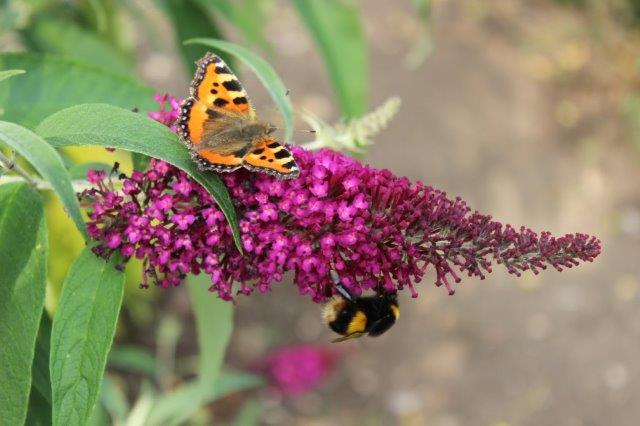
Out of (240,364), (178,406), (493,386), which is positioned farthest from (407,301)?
(178,406)

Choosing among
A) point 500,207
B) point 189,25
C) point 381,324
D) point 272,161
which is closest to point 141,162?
point 272,161

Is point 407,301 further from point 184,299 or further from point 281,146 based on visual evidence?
point 281,146

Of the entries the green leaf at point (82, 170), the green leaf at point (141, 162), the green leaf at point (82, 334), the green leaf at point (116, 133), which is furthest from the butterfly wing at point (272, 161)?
the green leaf at point (82, 170)

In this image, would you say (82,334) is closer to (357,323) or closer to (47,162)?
(47,162)

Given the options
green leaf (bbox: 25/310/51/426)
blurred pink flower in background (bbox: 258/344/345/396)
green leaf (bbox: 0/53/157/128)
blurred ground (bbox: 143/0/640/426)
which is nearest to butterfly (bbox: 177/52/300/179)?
green leaf (bbox: 0/53/157/128)

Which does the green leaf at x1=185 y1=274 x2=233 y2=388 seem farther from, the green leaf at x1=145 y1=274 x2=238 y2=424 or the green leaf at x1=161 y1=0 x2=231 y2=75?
the green leaf at x1=161 y1=0 x2=231 y2=75

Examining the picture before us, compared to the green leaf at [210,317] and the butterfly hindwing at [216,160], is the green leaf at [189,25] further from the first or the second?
the butterfly hindwing at [216,160]
